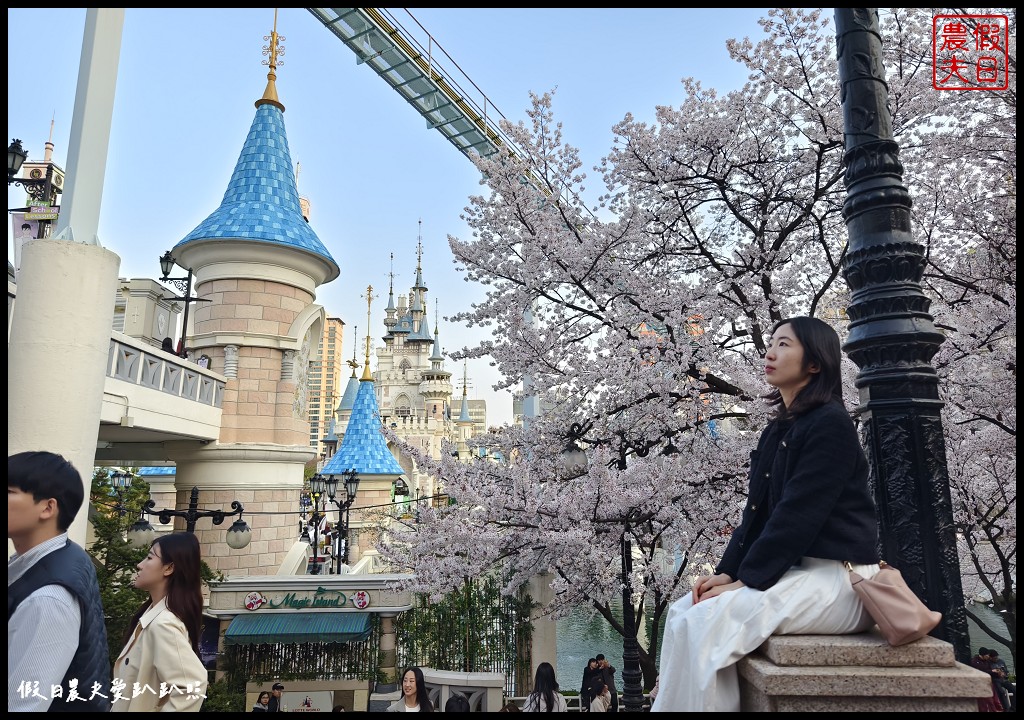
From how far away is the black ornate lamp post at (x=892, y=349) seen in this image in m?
3.04

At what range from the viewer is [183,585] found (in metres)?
2.94

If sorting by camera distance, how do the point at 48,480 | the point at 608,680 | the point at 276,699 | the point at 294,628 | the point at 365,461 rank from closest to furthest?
the point at 48,480
the point at 608,680
the point at 276,699
the point at 294,628
the point at 365,461

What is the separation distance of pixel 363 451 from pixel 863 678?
754 inches

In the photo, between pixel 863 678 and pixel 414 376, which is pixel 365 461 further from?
pixel 414 376

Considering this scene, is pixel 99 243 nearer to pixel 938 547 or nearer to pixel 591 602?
pixel 938 547

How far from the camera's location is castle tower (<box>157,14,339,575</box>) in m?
12.2

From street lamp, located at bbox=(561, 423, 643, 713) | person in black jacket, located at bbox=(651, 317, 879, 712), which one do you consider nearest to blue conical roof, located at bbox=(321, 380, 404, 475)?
street lamp, located at bbox=(561, 423, 643, 713)

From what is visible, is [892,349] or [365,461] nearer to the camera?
[892,349]

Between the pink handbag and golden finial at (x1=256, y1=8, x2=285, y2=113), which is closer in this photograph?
the pink handbag

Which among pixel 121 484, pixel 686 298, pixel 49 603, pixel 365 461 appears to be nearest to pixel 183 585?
pixel 49 603

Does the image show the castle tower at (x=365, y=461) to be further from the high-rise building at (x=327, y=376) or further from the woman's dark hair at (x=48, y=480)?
the high-rise building at (x=327, y=376)

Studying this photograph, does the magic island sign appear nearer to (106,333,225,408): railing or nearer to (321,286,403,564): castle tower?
(106,333,225,408): railing

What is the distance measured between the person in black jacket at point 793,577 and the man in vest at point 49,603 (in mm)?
2443

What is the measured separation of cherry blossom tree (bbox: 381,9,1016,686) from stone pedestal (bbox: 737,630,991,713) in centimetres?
455
